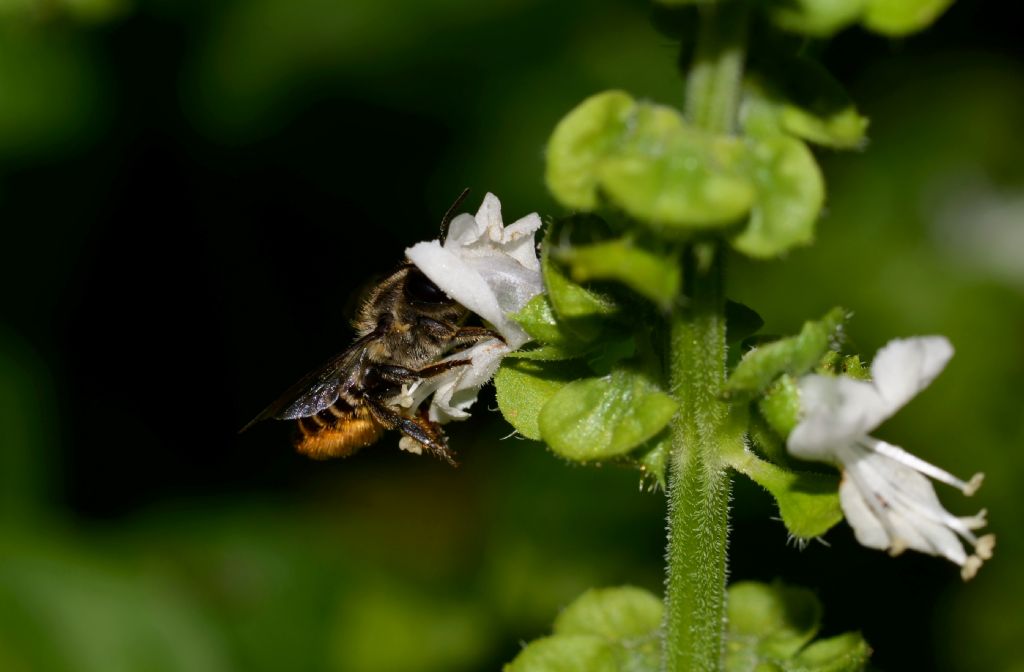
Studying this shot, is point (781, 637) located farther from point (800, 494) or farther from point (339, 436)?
point (339, 436)

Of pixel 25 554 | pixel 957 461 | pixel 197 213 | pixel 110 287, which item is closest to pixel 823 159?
pixel 957 461

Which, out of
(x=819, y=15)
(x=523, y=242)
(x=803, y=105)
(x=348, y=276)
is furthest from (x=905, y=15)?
(x=348, y=276)

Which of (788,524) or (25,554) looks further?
(25,554)

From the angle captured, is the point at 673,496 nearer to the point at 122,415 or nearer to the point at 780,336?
the point at 780,336

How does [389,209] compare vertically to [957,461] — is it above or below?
above

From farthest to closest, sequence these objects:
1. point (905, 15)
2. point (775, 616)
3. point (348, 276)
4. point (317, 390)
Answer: point (348, 276)
point (317, 390)
point (775, 616)
point (905, 15)

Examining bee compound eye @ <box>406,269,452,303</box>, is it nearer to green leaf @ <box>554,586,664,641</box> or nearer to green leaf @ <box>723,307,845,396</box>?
green leaf @ <box>554,586,664,641</box>

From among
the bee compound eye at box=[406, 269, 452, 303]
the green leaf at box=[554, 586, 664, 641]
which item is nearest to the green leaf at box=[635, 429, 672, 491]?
the green leaf at box=[554, 586, 664, 641]
